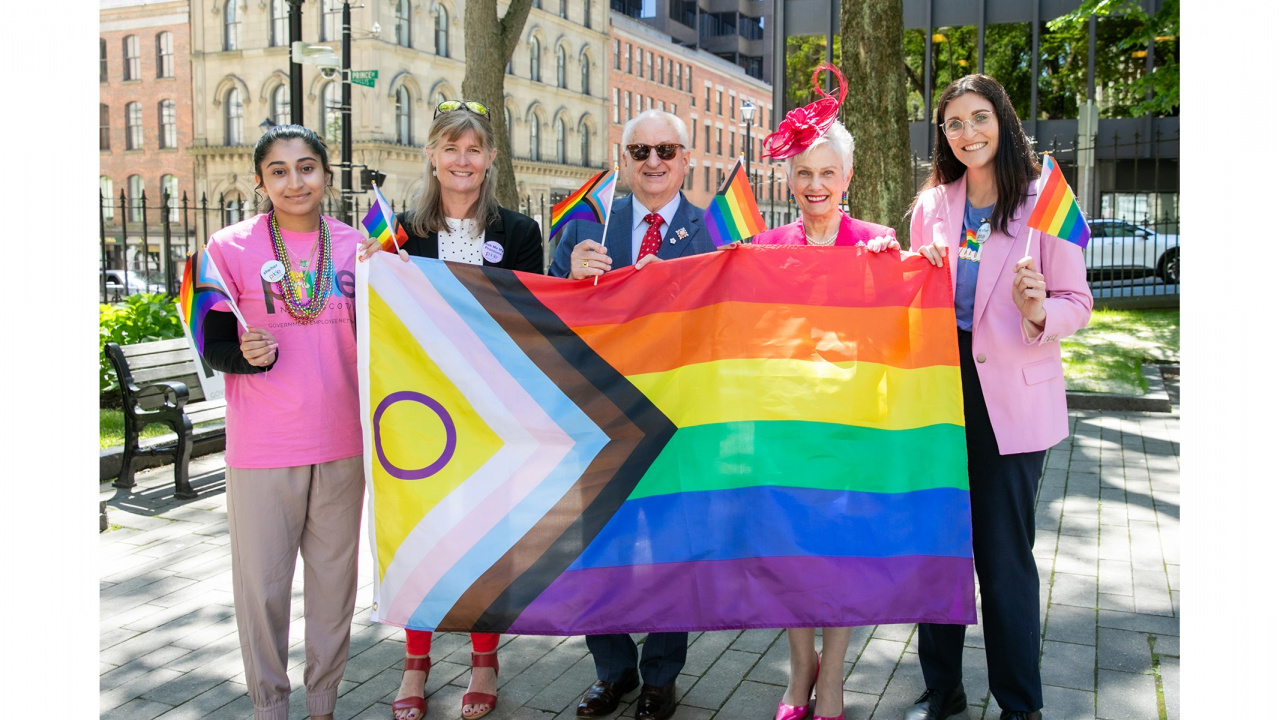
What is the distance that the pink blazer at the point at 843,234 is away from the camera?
12.4 feet

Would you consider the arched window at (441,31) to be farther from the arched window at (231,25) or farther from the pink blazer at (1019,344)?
the pink blazer at (1019,344)

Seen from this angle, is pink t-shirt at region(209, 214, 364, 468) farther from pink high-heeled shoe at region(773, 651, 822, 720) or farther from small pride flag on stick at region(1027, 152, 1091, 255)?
small pride flag on stick at region(1027, 152, 1091, 255)

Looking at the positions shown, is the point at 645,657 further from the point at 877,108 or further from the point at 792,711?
the point at 877,108

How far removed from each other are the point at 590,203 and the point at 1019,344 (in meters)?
1.65

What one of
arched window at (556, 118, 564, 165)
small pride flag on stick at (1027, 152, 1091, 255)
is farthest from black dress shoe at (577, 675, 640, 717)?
arched window at (556, 118, 564, 165)

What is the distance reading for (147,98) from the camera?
52.0 meters

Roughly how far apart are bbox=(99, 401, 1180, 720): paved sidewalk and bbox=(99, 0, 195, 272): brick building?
50.6m

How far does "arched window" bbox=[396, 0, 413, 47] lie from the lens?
48.8 metres

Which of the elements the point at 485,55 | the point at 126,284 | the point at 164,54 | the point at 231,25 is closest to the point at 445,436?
the point at 485,55

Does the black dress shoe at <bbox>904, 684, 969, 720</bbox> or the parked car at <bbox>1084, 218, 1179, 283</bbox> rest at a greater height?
the parked car at <bbox>1084, 218, 1179, 283</bbox>

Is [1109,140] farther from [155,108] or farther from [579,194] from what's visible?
[155,108]

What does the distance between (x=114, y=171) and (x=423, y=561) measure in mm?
56892

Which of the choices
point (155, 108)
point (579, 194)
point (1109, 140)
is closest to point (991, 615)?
point (579, 194)

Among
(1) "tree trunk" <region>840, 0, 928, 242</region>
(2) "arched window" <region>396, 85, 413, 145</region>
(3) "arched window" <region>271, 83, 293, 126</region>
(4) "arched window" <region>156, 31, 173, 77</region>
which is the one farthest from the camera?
(4) "arched window" <region>156, 31, 173, 77</region>
